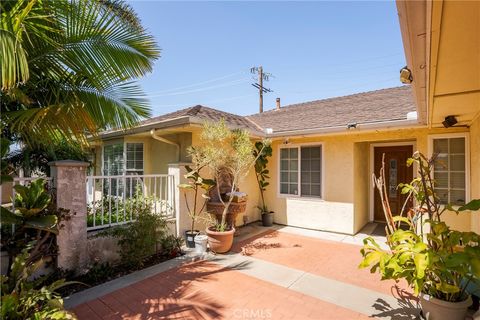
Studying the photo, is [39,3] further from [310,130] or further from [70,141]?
[310,130]

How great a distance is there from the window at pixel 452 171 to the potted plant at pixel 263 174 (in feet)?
18.0

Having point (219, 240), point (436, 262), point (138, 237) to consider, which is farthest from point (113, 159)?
point (436, 262)

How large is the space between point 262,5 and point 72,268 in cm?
751

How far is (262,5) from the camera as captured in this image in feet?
20.6

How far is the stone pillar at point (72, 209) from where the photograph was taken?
4.96 metres

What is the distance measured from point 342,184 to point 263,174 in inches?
122

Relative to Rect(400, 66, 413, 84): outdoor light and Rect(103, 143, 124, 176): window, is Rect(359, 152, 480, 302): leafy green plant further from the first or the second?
Rect(103, 143, 124, 176): window

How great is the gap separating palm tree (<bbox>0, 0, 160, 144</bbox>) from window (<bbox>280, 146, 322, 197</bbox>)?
21.7ft

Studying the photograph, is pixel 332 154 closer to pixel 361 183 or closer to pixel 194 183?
pixel 361 183

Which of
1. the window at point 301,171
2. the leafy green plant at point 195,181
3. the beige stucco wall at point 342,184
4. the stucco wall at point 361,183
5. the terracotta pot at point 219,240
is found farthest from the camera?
the window at point 301,171

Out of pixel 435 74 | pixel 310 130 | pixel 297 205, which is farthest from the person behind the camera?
pixel 297 205

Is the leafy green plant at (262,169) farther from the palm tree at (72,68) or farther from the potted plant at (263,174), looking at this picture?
the palm tree at (72,68)

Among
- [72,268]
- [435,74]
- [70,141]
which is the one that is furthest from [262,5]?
[72,268]

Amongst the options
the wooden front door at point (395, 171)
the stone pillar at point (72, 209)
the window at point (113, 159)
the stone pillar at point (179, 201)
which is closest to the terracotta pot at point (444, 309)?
the stone pillar at point (179, 201)
